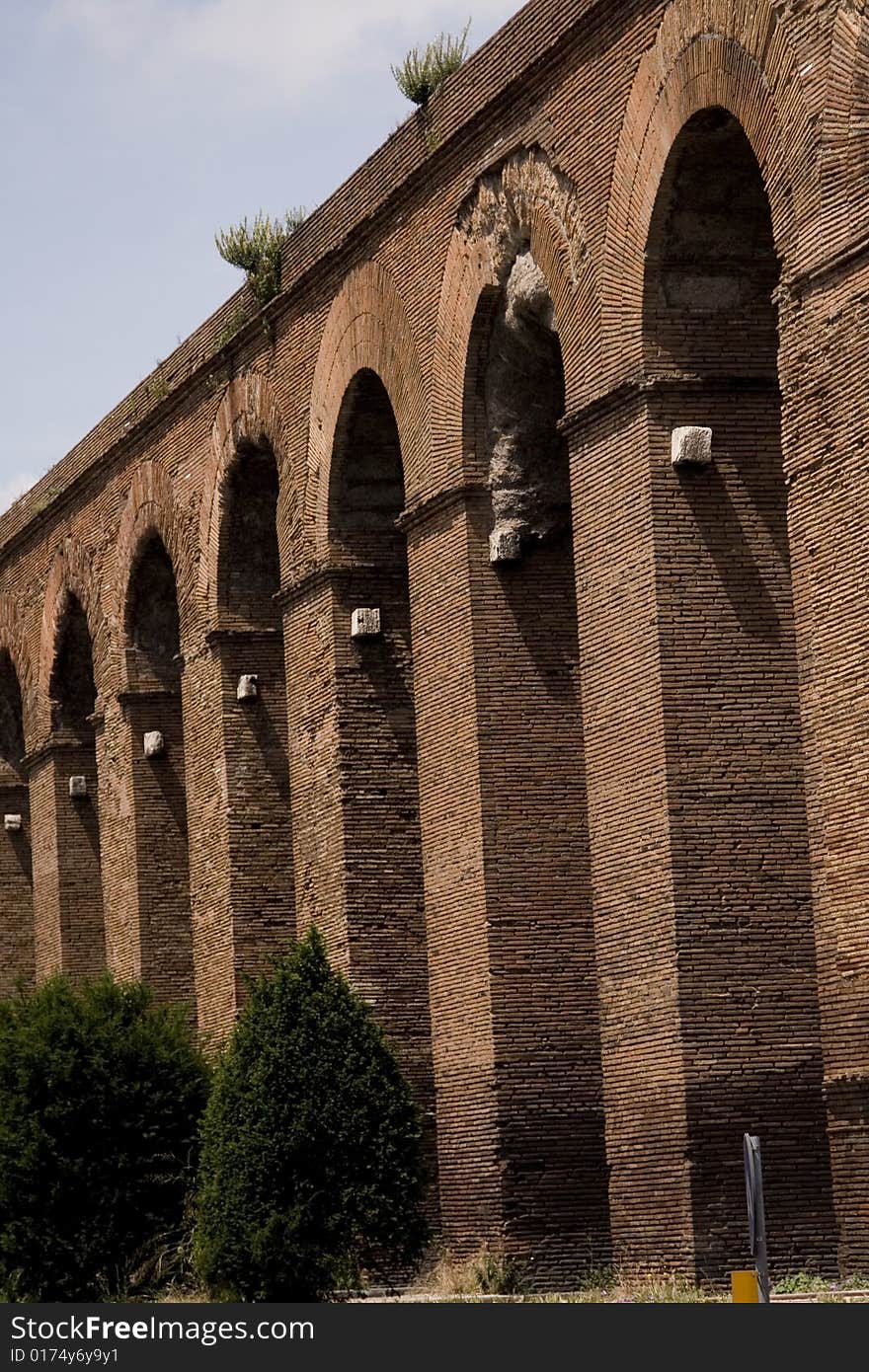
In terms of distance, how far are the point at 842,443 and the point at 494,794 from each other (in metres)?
5.17

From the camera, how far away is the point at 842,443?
48.9 feet

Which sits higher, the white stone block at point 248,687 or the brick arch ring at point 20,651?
the brick arch ring at point 20,651

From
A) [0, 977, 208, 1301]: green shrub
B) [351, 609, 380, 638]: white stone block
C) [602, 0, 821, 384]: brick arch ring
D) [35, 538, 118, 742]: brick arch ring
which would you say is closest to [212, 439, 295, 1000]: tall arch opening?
[351, 609, 380, 638]: white stone block

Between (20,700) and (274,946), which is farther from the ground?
(20,700)

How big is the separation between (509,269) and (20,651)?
45.8ft

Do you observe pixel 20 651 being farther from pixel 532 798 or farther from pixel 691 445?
pixel 691 445

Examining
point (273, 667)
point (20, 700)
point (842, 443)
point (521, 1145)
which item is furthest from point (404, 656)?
point (20, 700)

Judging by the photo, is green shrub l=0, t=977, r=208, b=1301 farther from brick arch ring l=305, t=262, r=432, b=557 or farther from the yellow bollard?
the yellow bollard

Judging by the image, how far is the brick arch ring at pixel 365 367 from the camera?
20.7 m

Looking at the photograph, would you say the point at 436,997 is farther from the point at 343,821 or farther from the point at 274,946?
the point at 274,946

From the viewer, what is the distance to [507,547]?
19469 millimetres

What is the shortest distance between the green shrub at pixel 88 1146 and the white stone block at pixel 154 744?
6639mm

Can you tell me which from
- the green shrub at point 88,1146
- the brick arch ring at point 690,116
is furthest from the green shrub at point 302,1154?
the brick arch ring at point 690,116

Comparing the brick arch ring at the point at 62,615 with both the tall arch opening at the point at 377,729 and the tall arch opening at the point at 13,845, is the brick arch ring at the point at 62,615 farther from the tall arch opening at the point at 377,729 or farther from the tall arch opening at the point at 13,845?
the tall arch opening at the point at 377,729
